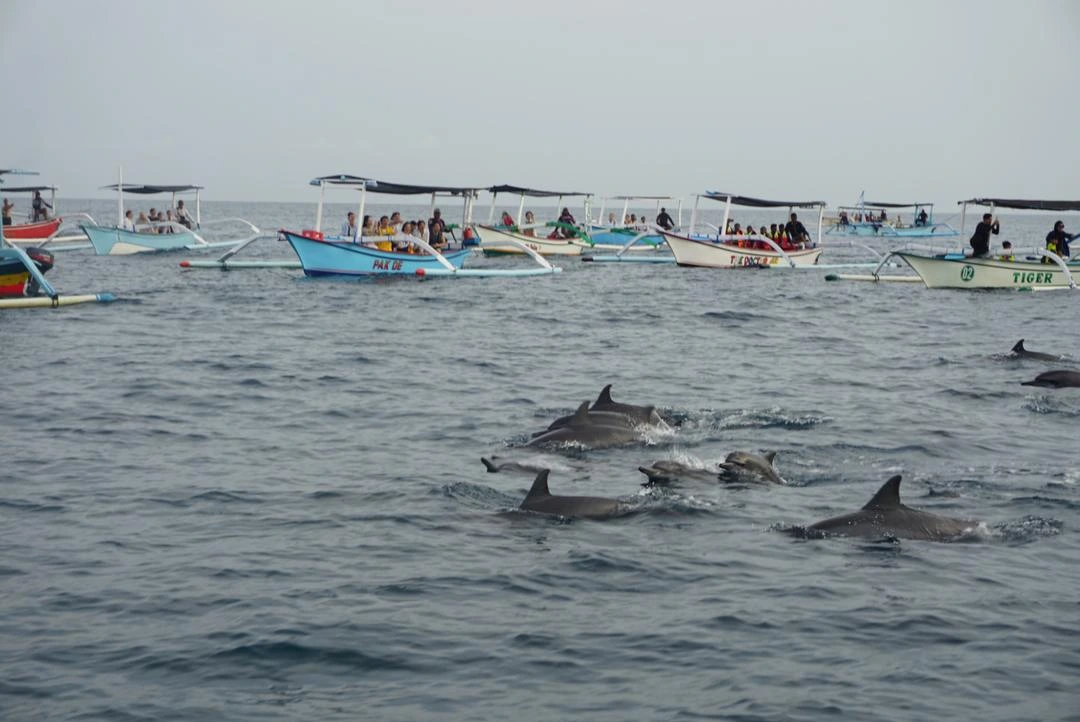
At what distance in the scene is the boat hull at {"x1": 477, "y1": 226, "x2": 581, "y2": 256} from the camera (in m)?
56.4

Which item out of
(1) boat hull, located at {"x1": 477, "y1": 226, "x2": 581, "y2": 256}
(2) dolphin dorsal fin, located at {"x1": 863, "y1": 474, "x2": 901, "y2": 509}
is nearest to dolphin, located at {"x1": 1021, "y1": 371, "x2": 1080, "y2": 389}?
(2) dolphin dorsal fin, located at {"x1": 863, "y1": 474, "x2": 901, "y2": 509}

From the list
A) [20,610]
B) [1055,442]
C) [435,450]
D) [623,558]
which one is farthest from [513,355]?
[20,610]

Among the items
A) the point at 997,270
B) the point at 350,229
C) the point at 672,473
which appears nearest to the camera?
the point at 672,473

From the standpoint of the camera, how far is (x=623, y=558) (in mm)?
10648

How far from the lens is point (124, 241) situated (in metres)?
58.8

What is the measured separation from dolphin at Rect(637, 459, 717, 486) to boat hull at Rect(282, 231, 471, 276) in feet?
91.4

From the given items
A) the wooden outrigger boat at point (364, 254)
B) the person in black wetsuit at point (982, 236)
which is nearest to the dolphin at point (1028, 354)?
the person in black wetsuit at point (982, 236)

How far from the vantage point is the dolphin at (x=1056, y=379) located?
66.5 feet

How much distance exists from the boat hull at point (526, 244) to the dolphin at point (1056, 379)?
3550 cm

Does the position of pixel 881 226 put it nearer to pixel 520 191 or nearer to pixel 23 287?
pixel 520 191

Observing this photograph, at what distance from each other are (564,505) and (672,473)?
69.6 inches

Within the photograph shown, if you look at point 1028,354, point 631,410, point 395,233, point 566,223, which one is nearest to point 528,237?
point 566,223

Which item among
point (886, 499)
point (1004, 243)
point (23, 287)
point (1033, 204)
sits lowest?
point (23, 287)

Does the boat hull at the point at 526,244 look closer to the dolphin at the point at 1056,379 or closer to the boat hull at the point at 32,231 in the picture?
the boat hull at the point at 32,231
